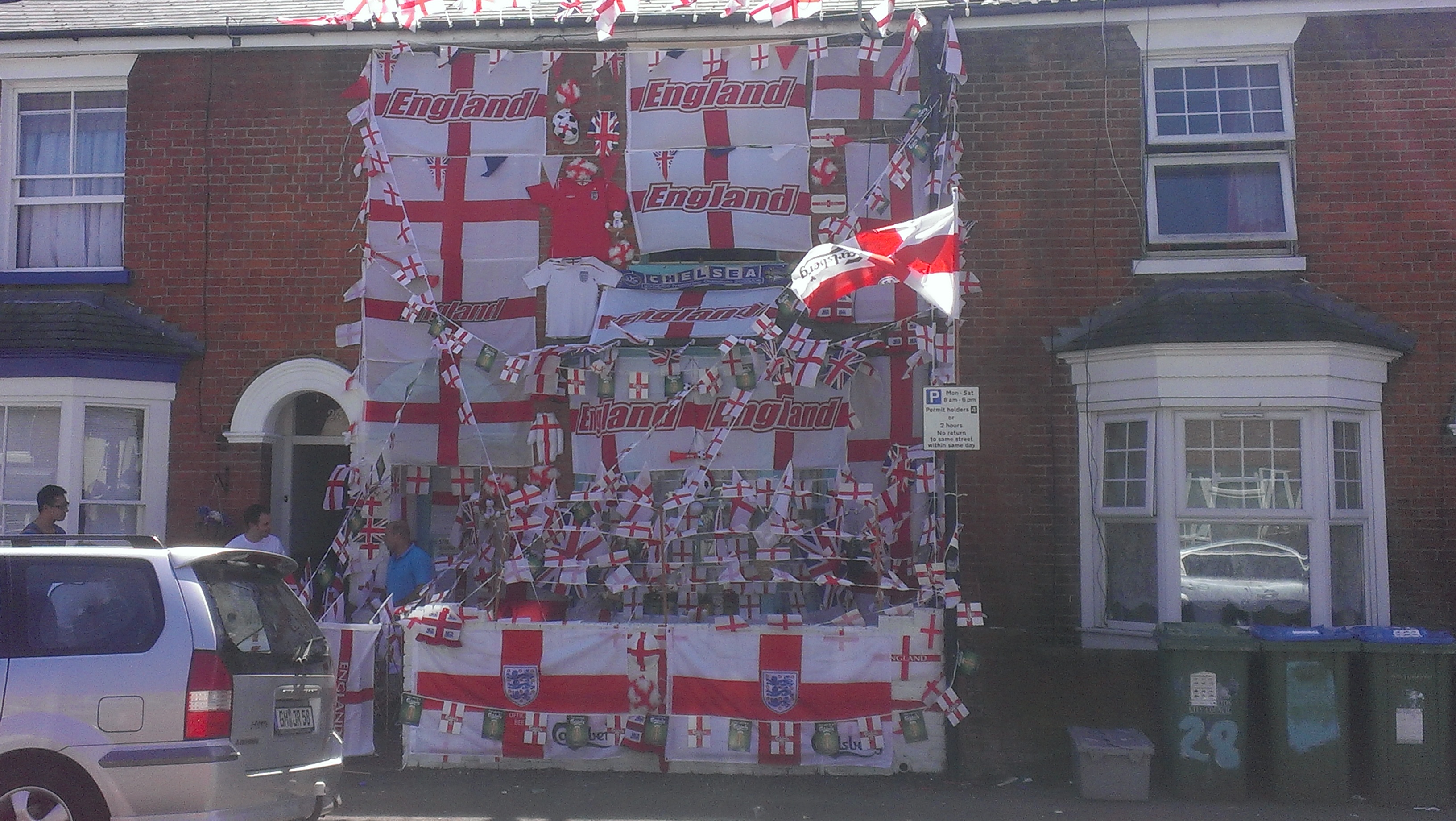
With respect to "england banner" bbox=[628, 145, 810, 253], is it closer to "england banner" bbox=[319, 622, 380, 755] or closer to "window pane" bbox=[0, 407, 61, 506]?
"england banner" bbox=[319, 622, 380, 755]

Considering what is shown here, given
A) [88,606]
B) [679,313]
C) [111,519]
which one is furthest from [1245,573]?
[111,519]

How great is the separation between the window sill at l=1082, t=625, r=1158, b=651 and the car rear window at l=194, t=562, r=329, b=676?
555 cm

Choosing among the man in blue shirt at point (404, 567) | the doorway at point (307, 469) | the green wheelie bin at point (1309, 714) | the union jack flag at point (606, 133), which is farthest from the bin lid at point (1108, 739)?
the doorway at point (307, 469)

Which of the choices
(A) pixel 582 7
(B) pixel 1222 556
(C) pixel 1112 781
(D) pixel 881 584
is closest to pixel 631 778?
(D) pixel 881 584

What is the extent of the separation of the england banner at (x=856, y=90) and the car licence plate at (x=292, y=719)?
6164mm

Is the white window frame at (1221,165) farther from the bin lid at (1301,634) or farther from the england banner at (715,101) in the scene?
the bin lid at (1301,634)

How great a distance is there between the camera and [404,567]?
31.7 feet

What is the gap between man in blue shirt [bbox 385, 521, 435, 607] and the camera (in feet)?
31.6

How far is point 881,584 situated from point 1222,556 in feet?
8.80

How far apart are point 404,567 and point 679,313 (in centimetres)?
298

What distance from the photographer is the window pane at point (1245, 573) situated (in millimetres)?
9078

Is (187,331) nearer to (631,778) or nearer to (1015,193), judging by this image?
(631,778)

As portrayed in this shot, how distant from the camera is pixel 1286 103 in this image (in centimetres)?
977

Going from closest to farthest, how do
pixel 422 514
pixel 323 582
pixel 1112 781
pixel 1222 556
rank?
pixel 1112 781
pixel 1222 556
pixel 323 582
pixel 422 514
